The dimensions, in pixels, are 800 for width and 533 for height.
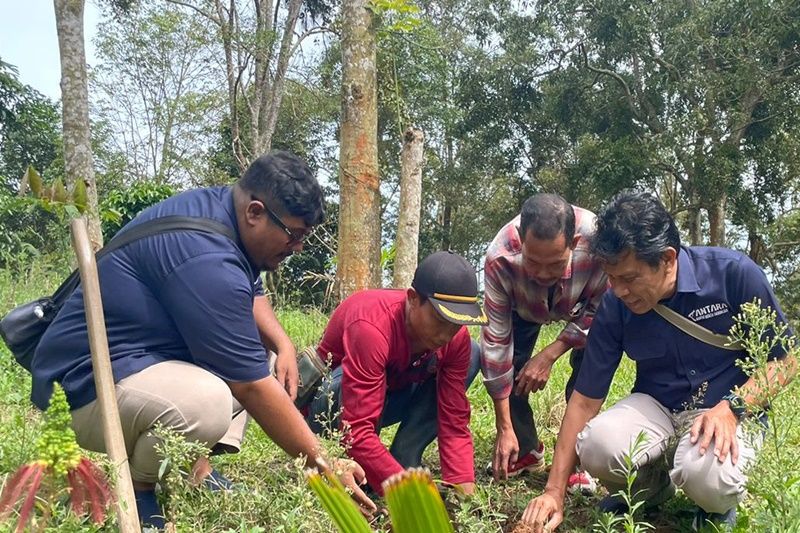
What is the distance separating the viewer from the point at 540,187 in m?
17.6

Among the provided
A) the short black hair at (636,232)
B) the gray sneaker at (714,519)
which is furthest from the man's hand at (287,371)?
the gray sneaker at (714,519)

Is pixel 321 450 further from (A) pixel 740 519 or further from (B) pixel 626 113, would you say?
(B) pixel 626 113

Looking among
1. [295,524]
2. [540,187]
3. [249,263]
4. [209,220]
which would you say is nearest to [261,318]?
[249,263]

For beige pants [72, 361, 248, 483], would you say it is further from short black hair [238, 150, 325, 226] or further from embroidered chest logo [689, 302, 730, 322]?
embroidered chest logo [689, 302, 730, 322]

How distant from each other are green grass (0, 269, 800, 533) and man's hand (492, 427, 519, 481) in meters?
0.08

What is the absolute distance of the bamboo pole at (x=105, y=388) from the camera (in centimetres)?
177

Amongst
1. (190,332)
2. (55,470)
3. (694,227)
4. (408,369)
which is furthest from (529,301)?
(694,227)

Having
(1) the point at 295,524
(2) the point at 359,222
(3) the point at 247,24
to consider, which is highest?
(3) the point at 247,24

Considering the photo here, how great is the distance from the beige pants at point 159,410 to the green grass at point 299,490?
19cm

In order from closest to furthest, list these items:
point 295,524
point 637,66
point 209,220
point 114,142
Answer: point 295,524 < point 209,220 < point 637,66 < point 114,142

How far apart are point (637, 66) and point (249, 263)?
14.1m

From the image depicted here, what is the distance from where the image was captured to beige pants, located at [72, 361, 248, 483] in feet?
7.89

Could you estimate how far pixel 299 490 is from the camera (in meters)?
2.08

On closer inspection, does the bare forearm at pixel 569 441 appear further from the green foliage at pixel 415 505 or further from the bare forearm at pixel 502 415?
the green foliage at pixel 415 505
